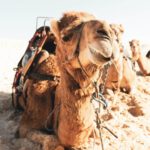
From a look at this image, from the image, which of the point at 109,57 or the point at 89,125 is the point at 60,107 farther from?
the point at 109,57

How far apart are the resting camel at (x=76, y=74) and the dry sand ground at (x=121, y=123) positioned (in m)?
0.22

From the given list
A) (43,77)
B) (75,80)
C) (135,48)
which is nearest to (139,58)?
(135,48)

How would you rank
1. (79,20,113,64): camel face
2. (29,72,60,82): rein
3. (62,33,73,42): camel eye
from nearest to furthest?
(79,20,113,64): camel face → (62,33,73,42): camel eye → (29,72,60,82): rein

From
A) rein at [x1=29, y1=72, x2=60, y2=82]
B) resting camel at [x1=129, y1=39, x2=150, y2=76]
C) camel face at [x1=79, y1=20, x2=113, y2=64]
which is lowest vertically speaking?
resting camel at [x1=129, y1=39, x2=150, y2=76]

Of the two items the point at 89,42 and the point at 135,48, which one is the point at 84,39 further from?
the point at 135,48

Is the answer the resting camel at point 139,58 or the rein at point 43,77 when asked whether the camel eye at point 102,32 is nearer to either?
the rein at point 43,77

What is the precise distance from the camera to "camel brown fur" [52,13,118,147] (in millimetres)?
3232

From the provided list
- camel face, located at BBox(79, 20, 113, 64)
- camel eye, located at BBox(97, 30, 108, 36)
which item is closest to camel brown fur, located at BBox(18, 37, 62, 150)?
Result: camel face, located at BBox(79, 20, 113, 64)

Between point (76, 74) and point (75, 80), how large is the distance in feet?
0.27

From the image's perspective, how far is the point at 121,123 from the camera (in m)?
4.83

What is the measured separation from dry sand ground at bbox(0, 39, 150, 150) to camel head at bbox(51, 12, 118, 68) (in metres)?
1.13

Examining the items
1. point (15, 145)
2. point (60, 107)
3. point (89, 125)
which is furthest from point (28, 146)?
point (89, 125)

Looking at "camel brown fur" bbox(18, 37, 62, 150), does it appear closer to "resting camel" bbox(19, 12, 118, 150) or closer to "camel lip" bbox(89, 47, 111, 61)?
"resting camel" bbox(19, 12, 118, 150)

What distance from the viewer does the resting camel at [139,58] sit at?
7.98 m
